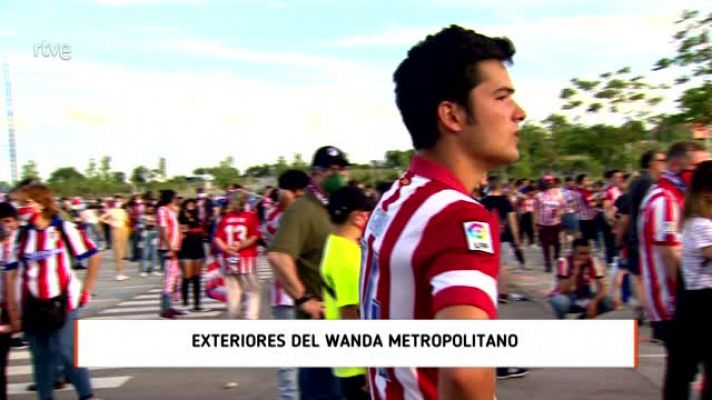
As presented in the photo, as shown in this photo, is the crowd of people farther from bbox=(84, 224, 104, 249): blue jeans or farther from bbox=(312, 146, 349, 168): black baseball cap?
bbox=(84, 224, 104, 249): blue jeans

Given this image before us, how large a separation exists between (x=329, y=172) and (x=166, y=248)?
285 inches

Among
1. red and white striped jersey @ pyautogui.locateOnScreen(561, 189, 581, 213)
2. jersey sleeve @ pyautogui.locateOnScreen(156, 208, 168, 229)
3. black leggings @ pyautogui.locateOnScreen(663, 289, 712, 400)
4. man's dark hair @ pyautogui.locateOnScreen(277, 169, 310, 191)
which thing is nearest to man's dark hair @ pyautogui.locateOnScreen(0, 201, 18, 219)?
man's dark hair @ pyautogui.locateOnScreen(277, 169, 310, 191)

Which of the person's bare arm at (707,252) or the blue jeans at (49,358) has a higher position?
the person's bare arm at (707,252)

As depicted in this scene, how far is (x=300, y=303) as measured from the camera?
5.42 m

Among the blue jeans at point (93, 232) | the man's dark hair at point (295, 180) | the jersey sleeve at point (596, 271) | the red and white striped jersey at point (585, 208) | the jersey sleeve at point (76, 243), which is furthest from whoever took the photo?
the blue jeans at point (93, 232)

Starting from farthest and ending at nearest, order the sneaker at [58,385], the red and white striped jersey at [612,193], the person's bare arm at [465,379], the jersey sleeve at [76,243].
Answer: the red and white striped jersey at [612,193], the sneaker at [58,385], the jersey sleeve at [76,243], the person's bare arm at [465,379]

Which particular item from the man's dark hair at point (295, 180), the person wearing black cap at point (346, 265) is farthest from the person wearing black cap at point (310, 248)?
the man's dark hair at point (295, 180)

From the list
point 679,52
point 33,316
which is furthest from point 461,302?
point 679,52

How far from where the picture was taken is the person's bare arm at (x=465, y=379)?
1624mm

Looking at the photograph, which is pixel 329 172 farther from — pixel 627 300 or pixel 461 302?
pixel 627 300

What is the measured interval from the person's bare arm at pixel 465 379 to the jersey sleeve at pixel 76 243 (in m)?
5.30

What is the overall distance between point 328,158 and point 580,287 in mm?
3791

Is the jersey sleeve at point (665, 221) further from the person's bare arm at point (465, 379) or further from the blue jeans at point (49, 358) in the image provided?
the blue jeans at point (49, 358)

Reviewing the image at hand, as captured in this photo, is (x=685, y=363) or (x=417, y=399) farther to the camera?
(x=685, y=363)
